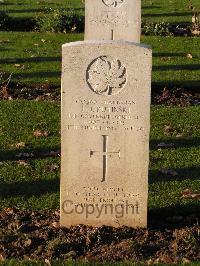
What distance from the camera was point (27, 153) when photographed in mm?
8930

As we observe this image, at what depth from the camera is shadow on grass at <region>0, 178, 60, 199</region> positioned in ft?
24.9

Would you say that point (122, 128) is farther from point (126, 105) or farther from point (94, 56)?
point (94, 56)

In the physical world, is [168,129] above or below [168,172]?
above

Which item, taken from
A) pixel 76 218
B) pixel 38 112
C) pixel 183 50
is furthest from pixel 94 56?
pixel 183 50

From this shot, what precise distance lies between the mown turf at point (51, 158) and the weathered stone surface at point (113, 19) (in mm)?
2728

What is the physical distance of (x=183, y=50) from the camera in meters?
16.2

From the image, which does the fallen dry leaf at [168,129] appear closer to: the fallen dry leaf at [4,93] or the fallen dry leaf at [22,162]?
the fallen dry leaf at [22,162]

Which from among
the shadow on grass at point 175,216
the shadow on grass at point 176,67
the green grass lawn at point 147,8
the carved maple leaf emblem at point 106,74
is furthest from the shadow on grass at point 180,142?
the green grass lawn at point 147,8

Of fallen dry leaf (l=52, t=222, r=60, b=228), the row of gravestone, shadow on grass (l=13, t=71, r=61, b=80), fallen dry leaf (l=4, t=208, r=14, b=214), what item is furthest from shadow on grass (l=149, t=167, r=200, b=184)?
shadow on grass (l=13, t=71, r=61, b=80)

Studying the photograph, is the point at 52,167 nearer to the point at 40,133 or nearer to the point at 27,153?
the point at 27,153

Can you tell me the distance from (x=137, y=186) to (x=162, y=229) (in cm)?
53

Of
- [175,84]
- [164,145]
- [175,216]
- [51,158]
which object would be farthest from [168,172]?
[175,84]

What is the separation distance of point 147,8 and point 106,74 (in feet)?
57.1

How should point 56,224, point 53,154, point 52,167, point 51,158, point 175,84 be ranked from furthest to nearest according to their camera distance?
point 175,84, point 53,154, point 51,158, point 52,167, point 56,224
